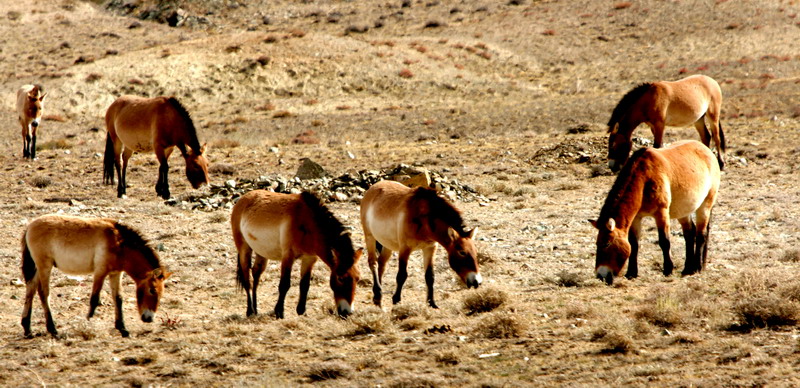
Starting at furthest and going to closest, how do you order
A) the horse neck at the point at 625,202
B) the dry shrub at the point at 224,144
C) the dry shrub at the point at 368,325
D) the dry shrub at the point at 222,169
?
the dry shrub at the point at 224,144 < the dry shrub at the point at 222,169 < the horse neck at the point at 625,202 < the dry shrub at the point at 368,325

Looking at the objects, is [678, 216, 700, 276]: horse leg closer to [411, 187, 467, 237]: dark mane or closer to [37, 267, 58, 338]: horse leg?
[411, 187, 467, 237]: dark mane

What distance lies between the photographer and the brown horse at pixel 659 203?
36.1 feet

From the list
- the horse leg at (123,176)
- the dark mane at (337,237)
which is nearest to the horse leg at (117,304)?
the dark mane at (337,237)

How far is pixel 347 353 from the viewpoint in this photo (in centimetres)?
924

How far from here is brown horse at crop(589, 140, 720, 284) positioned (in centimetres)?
1102

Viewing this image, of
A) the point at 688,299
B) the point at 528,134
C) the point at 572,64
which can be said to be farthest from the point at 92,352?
the point at 572,64

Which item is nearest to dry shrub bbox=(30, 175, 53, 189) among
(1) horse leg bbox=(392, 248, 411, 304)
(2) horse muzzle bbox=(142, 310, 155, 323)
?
(2) horse muzzle bbox=(142, 310, 155, 323)

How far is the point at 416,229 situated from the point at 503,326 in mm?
2140

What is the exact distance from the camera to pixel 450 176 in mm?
22953

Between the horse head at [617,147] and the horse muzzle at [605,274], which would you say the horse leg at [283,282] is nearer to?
the horse muzzle at [605,274]

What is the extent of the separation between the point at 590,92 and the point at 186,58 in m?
23.3

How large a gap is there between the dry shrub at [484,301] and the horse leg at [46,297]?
5160mm

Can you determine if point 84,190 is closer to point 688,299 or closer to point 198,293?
point 198,293

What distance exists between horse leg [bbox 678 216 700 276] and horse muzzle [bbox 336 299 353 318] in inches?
203
